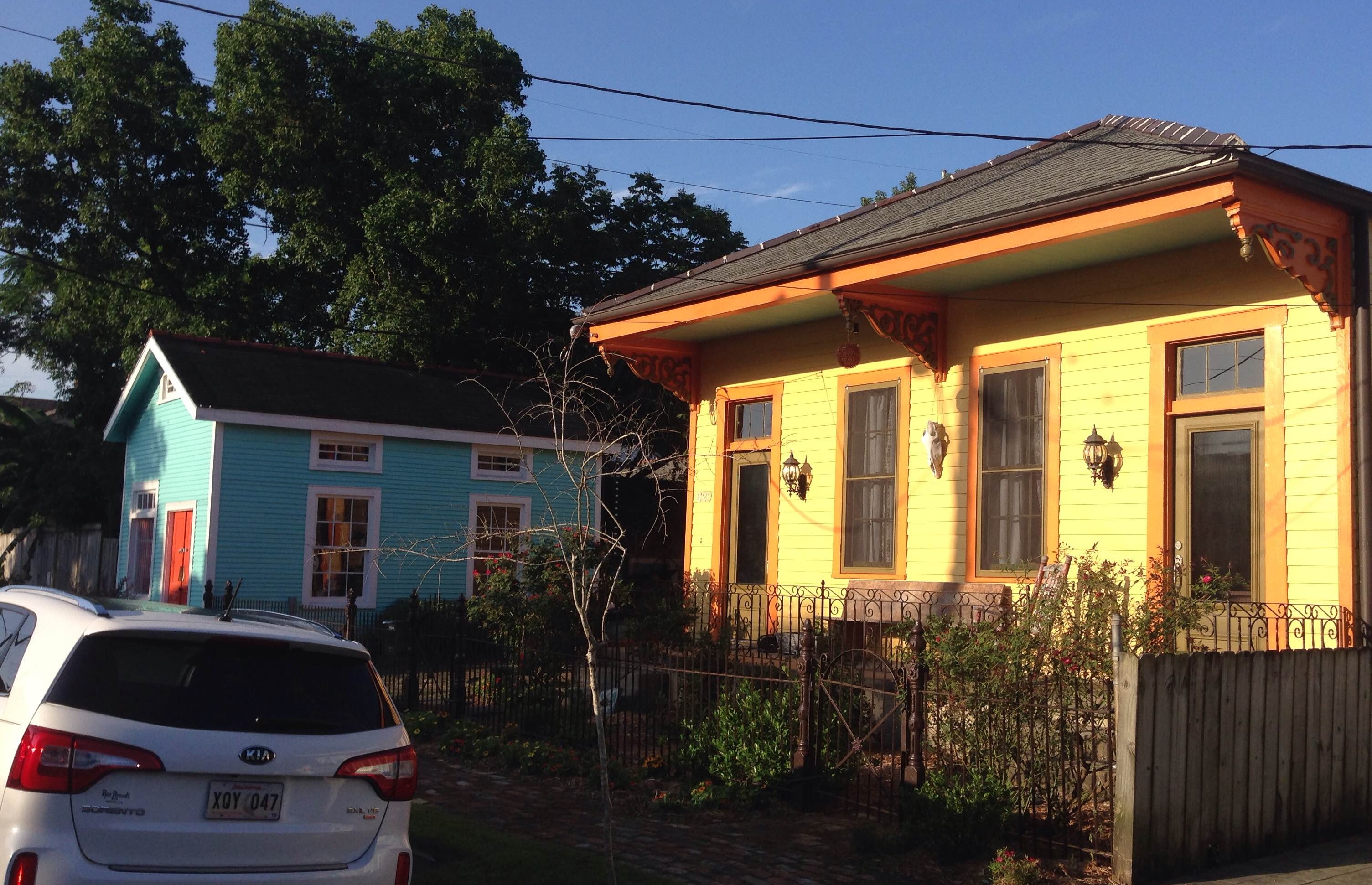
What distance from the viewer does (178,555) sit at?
2152cm

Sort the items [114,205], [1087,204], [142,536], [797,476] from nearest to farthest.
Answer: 1. [1087,204]
2. [797,476]
3. [142,536]
4. [114,205]

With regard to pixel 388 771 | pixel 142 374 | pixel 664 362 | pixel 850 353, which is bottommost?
pixel 388 771

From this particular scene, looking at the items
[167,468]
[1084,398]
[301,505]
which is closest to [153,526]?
[167,468]

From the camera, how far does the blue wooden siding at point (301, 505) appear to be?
20.2 meters

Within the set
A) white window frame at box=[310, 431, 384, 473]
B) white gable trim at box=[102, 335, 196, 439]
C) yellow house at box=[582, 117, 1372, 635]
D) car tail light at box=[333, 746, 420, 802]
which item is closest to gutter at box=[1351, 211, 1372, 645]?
yellow house at box=[582, 117, 1372, 635]

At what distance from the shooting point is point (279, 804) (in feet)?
15.5

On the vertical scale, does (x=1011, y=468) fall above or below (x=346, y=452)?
below

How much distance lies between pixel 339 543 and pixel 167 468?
3783 mm

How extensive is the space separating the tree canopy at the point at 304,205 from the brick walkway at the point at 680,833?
65.9ft

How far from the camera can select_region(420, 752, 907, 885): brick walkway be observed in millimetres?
7066

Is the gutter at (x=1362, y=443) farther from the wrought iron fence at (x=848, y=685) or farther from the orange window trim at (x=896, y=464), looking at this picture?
the orange window trim at (x=896, y=464)

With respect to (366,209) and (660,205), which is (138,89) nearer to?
(366,209)

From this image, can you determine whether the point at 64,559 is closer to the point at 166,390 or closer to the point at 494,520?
the point at 166,390

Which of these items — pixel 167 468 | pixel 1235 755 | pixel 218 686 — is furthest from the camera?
pixel 167 468
